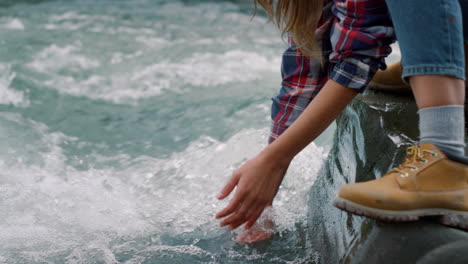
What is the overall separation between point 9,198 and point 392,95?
107 cm

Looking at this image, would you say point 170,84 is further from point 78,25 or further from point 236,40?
point 78,25

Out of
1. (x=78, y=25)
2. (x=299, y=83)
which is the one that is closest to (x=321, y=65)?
(x=299, y=83)

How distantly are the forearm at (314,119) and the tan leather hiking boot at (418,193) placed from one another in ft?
0.52

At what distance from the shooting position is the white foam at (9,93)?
2.51 m

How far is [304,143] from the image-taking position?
1.00m

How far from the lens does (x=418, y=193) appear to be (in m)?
0.85

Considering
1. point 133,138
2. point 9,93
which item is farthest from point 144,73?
point 133,138

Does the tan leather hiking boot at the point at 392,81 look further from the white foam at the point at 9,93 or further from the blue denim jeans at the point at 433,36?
the white foam at the point at 9,93

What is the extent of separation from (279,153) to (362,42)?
25cm

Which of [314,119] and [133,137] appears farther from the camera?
[133,137]

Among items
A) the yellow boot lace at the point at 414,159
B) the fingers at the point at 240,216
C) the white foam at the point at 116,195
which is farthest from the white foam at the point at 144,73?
the yellow boot lace at the point at 414,159

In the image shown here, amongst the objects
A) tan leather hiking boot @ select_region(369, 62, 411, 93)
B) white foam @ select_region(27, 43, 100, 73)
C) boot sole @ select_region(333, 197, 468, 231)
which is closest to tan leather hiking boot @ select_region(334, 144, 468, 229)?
boot sole @ select_region(333, 197, 468, 231)

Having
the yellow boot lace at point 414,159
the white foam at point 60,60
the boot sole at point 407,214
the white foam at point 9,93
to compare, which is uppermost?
the yellow boot lace at point 414,159

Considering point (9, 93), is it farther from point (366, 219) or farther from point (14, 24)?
point (366, 219)
